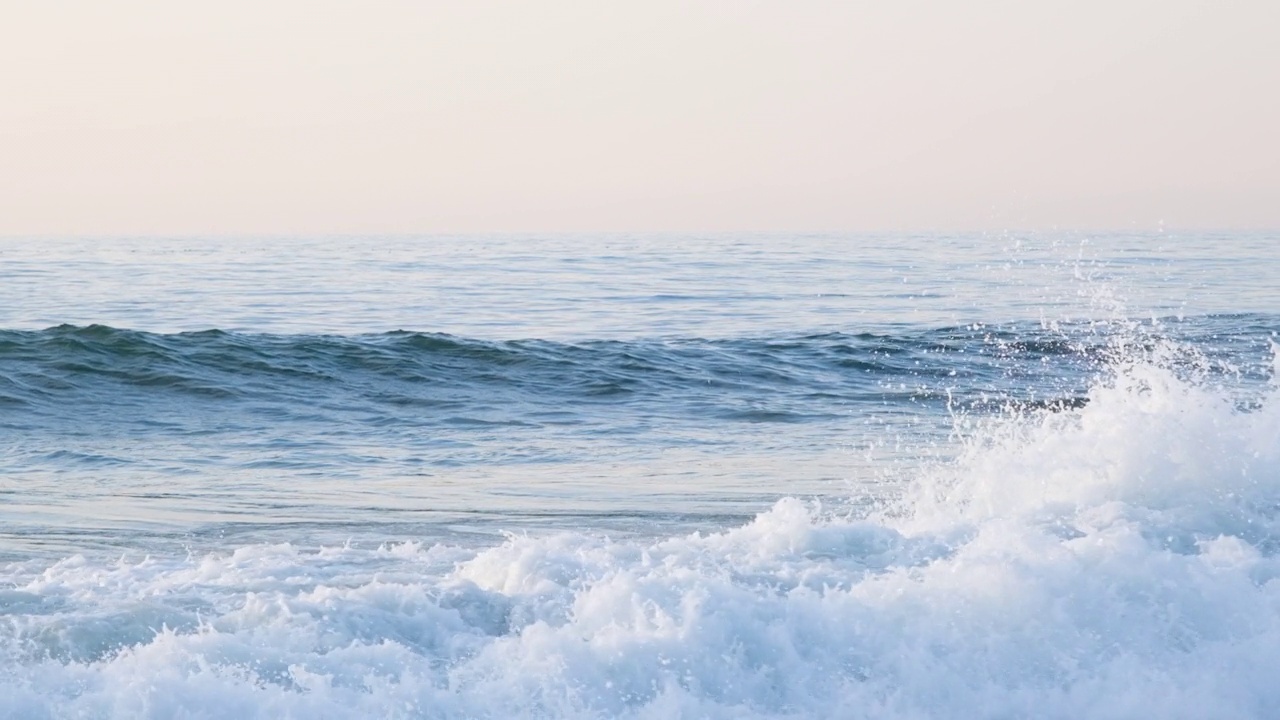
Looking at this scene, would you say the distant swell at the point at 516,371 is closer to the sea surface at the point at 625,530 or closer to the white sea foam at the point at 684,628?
the sea surface at the point at 625,530

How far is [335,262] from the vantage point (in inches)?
1615

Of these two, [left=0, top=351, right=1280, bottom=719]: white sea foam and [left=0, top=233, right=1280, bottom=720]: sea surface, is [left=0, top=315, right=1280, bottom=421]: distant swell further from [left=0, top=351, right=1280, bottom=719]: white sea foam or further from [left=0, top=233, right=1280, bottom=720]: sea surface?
[left=0, top=351, right=1280, bottom=719]: white sea foam

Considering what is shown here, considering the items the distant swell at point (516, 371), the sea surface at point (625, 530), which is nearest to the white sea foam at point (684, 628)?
the sea surface at point (625, 530)

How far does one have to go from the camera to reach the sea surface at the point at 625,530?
539 cm

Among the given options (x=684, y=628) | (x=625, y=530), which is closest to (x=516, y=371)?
(x=625, y=530)

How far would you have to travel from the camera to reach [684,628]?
5.62 meters

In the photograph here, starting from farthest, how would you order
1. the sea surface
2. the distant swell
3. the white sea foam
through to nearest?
the distant swell
the sea surface
the white sea foam

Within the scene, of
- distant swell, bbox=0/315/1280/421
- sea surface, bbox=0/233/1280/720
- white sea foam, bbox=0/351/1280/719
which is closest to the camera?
white sea foam, bbox=0/351/1280/719

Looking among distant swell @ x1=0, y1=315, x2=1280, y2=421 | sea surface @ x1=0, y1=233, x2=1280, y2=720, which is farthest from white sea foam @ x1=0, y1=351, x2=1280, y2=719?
distant swell @ x1=0, y1=315, x2=1280, y2=421

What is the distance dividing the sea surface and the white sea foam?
0.02 m

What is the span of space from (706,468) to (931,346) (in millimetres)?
10139

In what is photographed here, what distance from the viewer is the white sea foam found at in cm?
520

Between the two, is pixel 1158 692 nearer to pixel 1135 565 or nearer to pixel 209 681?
pixel 1135 565

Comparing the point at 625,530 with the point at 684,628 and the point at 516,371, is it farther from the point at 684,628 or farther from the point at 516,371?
the point at 516,371
